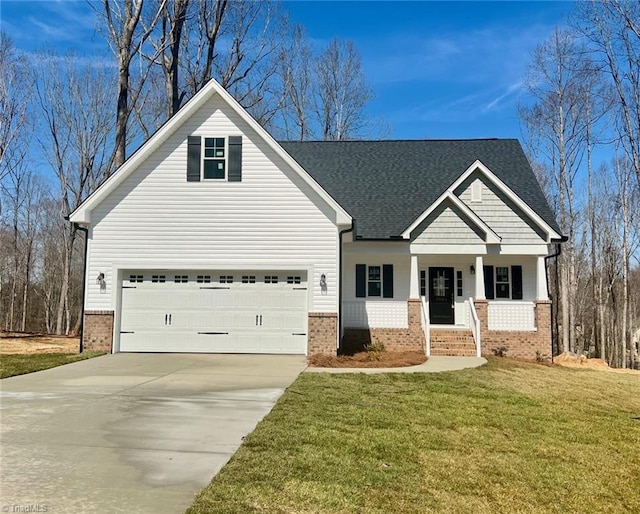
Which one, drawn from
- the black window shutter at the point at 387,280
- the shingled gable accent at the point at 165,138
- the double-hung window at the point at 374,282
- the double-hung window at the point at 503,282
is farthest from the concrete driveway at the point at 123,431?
the double-hung window at the point at 503,282

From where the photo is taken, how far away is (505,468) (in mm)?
5270

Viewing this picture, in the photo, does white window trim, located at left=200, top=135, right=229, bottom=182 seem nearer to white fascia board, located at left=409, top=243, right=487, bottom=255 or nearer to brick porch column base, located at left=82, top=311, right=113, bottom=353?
brick porch column base, located at left=82, top=311, right=113, bottom=353

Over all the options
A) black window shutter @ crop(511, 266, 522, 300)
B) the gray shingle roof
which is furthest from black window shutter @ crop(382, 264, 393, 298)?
black window shutter @ crop(511, 266, 522, 300)

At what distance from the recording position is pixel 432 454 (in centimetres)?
565

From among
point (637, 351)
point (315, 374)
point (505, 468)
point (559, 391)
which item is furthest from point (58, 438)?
point (637, 351)

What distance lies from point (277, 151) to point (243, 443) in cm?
1006

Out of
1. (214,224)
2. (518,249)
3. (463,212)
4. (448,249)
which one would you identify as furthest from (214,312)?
(518,249)

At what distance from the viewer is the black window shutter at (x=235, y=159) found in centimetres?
1449

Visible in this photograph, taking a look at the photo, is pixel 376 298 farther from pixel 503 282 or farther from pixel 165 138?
pixel 165 138

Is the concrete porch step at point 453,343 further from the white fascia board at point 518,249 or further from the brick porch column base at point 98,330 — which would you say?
the brick porch column base at point 98,330

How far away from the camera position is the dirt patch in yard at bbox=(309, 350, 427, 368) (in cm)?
1259

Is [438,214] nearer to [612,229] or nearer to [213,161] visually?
[213,161]

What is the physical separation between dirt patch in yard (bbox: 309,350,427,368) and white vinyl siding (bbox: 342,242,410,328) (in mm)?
1731

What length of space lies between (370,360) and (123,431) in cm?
824
